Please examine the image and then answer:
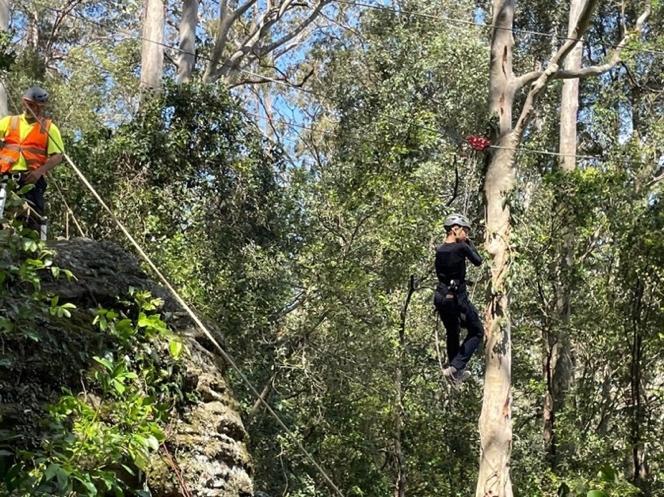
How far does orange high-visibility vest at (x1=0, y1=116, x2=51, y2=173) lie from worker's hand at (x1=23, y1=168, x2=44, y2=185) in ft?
0.28

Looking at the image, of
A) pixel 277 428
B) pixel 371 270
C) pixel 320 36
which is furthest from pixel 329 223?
pixel 320 36

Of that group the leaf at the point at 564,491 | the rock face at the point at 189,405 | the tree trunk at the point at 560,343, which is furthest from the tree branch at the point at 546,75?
the leaf at the point at 564,491

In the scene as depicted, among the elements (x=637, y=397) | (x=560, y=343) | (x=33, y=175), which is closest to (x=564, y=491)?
(x=33, y=175)

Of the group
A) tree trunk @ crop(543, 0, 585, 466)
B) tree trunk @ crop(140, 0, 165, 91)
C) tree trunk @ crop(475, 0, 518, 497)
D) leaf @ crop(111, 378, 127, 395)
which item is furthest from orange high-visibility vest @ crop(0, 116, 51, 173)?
tree trunk @ crop(140, 0, 165, 91)

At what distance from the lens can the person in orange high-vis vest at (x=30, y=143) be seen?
15.1 ft

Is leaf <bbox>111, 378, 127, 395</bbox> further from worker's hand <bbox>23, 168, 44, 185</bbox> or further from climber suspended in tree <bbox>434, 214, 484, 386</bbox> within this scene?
climber suspended in tree <bbox>434, 214, 484, 386</bbox>

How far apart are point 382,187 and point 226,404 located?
5393mm

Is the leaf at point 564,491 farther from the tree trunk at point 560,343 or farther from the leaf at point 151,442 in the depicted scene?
the tree trunk at point 560,343

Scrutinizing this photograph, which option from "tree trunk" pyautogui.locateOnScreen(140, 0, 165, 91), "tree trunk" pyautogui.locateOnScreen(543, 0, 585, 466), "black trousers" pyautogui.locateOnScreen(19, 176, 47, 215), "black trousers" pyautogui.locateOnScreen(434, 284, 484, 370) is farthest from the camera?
"tree trunk" pyautogui.locateOnScreen(140, 0, 165, 91)

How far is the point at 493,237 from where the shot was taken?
6359 millimetres

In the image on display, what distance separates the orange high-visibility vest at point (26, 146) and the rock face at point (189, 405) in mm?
609

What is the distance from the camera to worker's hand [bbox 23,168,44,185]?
15.0ft

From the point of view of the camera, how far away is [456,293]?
20.0ft

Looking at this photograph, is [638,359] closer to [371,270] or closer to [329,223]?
[371,270]
